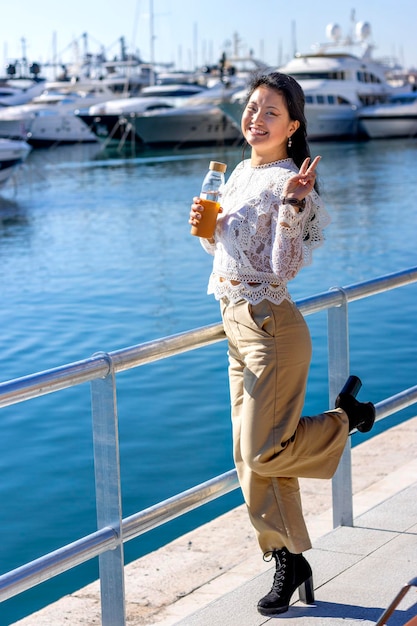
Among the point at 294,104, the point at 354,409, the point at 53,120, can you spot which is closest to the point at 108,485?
the point at 354,409

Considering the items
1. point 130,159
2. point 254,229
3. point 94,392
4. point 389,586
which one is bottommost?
point 130,159

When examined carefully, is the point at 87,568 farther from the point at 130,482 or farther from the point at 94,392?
the point at 94,392

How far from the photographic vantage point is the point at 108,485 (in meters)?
2.89

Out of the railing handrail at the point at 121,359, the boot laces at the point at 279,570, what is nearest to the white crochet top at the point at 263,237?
the railing handrail at the point at 121,359

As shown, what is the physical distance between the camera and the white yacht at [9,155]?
1147 inches

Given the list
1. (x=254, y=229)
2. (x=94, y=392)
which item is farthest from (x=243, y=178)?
(x=94, y=392)

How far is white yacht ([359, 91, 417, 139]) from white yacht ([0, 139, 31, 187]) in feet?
93.7

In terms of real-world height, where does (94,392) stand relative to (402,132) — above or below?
above

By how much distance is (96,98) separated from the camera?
68.1 meters

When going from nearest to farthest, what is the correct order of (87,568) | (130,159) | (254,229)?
(254,229), (87,568), (130,159)

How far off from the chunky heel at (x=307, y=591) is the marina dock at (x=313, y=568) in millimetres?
26

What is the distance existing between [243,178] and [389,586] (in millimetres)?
1300

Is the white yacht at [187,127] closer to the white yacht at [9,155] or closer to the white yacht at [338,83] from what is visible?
the white yacht at [338,83]

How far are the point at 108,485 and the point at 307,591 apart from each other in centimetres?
75
